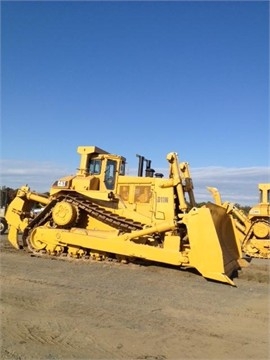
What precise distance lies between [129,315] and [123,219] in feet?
20.9

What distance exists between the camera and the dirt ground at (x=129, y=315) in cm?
514

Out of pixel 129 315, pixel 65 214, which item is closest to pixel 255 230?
pixel 65 214

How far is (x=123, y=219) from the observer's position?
42.4ft

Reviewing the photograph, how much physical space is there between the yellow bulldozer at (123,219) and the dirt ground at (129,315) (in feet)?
2.46

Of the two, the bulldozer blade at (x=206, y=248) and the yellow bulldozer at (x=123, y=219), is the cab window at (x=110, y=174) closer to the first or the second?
the yellow bulldozer at (x=123, y=219)

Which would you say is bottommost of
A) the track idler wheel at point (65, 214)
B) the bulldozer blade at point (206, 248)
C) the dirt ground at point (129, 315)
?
the dirt ground at point (129, 315)

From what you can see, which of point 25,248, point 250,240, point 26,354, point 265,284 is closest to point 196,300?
point 265,284

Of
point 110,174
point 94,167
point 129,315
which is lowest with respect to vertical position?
point 129,315

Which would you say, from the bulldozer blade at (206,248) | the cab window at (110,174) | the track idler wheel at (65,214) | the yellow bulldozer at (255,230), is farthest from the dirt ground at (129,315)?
the yellow bulldozer at (255,230)

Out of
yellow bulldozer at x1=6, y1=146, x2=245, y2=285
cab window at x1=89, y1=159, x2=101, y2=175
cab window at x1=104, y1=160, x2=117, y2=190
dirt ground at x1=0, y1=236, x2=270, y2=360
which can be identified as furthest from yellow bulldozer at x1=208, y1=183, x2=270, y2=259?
dirt ground at x1=0, y1=236, x2=270, y2=360

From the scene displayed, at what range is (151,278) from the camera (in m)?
9.96

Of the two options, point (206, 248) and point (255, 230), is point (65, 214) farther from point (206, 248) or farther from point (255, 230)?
point (255, 230)

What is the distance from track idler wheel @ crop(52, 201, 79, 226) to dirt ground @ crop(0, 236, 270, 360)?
236 centimetres

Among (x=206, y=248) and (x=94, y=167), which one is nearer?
(x=206, y=248)
